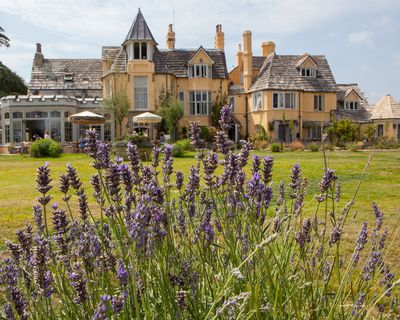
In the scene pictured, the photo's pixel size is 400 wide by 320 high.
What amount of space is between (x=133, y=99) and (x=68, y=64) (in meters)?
10.7

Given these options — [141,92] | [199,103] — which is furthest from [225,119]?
[199,103]

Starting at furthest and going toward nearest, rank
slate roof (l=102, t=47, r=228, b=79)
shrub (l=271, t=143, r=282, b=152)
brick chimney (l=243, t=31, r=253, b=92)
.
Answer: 1. brick chimney (l=243, t=31, r=253, b=92)
2. slate roof (l=102, t=47, r=228, b=79)
3. shrub (l=271, t=143, r=282, b=152)

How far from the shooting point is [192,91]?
135 ft

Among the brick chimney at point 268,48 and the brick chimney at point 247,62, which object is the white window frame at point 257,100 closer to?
the brick chimney at point 247,62

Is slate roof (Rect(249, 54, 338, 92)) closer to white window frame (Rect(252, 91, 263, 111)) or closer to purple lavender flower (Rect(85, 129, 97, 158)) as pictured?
white window frame (Rect(252, 91, 263, 111))

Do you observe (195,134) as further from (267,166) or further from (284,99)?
(284,99)

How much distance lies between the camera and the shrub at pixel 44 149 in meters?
27.8

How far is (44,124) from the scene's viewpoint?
3941 centimetres

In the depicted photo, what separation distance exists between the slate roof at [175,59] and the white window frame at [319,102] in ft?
28.9

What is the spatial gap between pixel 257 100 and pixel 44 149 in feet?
69.2

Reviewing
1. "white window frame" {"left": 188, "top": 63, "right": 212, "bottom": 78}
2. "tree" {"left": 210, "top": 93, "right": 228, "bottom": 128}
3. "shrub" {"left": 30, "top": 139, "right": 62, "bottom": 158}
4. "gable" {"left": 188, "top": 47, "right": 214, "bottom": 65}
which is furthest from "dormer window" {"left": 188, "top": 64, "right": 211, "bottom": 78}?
"shrub" {"left": 30, "top": 139, "right": 62, "bottom": 158}

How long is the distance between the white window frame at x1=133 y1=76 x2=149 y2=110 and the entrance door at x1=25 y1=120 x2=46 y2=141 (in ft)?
27.2

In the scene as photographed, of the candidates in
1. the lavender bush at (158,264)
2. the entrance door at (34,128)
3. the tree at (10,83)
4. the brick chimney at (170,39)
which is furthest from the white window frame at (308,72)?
the lavender bush at (158,264)

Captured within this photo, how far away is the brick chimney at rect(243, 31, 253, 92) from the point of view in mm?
42531
